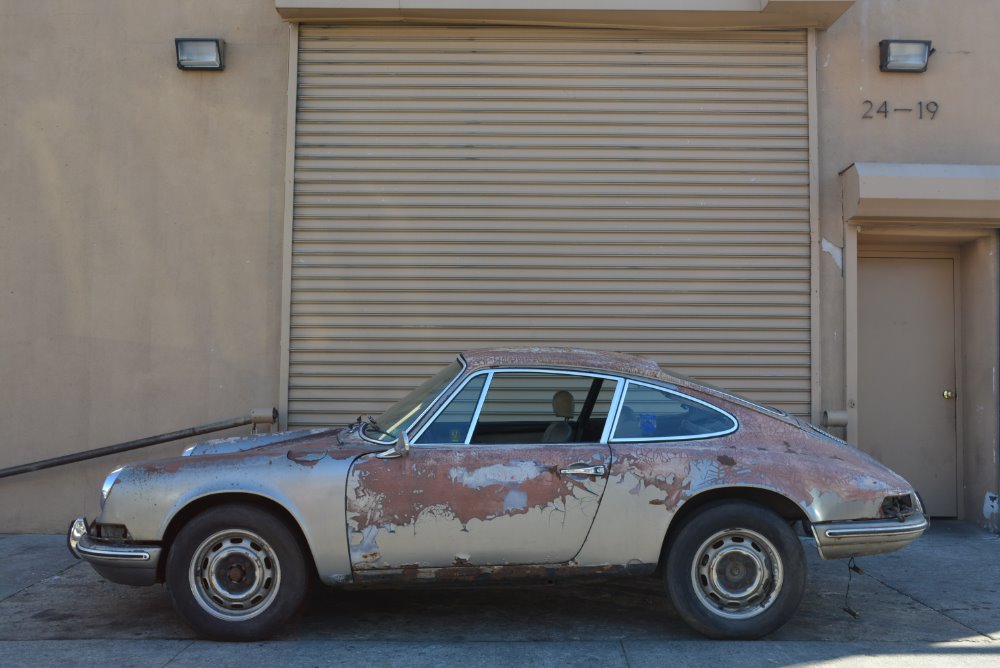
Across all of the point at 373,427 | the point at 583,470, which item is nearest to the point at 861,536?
the point at 583,470

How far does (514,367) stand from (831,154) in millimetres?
4399

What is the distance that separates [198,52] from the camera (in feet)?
26.5

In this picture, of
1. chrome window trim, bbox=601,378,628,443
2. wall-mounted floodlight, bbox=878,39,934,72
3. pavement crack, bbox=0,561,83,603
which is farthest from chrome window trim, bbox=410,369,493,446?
wall-mounted floodlight, bbox=878,39,934,72

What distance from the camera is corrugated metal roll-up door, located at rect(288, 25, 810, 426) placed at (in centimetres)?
805

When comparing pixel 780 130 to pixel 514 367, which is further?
pixel 780 130

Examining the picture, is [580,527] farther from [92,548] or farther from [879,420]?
[879,420]

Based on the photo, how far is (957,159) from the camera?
26.6 feet

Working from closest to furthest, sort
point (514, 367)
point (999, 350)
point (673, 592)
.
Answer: point (673, 592) < point (514, 367) < point (999, 350)

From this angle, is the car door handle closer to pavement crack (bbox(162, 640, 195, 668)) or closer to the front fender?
the front fender

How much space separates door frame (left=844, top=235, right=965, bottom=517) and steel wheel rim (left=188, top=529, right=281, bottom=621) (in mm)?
5170

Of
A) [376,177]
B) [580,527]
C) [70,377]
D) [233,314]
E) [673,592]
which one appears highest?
[376,177]

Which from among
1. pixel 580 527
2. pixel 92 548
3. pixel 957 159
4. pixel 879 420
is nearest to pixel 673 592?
pixel 580 527

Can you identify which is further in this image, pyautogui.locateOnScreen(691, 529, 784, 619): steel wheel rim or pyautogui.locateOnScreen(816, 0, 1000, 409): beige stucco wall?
pyautogui.locateOnScreen(816, 0, 1000, 409): beige stucco wall

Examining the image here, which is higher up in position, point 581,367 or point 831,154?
point 831,154
